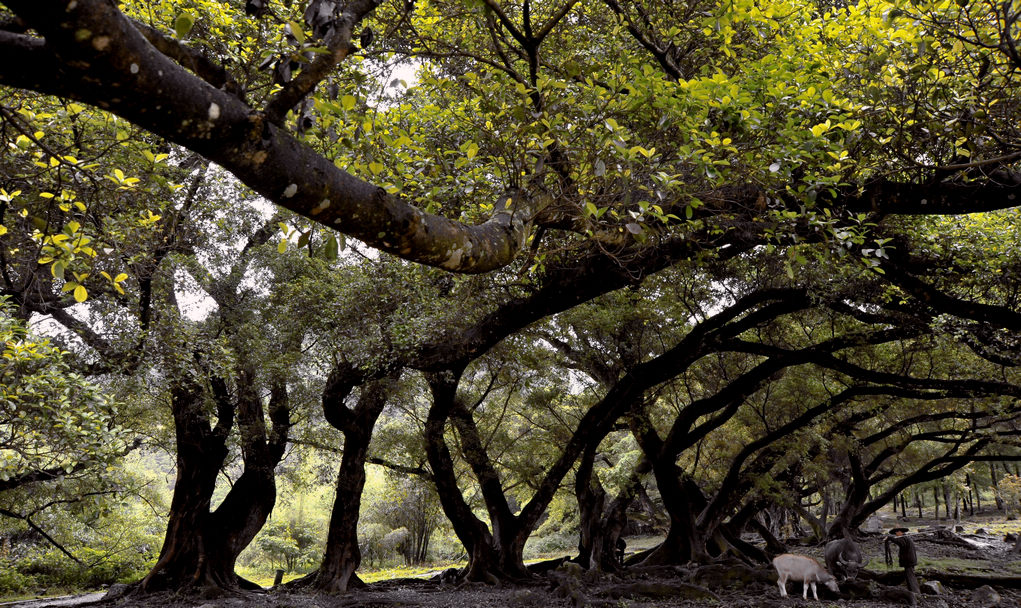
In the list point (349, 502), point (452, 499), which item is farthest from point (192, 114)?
point (452, 499)

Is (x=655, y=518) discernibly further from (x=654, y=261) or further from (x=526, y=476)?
(x=654, y=261)

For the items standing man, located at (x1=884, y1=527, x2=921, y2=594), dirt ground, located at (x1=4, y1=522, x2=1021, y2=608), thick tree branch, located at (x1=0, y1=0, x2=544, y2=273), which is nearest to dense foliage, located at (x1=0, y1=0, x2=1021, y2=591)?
thick tree branch, located at (x1=0, y1=0, x2=544, y2=273)

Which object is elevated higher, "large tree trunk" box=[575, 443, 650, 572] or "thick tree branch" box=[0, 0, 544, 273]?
"thick tree branch" box=[0, 0, 544, 273]

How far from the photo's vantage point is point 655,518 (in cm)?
1571

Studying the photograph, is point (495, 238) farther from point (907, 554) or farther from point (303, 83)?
point (907, 554)

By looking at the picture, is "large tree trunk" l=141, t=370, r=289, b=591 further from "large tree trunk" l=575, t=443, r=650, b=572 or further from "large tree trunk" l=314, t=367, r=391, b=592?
"large tree trunk" l=575, t=443, r=650, b=572

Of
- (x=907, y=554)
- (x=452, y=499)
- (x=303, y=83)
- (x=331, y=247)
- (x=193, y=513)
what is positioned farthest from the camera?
(x=452, y=499)

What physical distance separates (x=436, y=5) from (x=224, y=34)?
7.71 feet

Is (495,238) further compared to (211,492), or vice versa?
(211,492)

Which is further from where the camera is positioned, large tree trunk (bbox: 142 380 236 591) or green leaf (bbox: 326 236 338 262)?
large tree trunk (bbox: 142 380 236 591)

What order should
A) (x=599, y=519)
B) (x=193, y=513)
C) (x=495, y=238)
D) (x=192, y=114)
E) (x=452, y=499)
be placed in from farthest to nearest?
(x=599, y=519) → (x=452, y=499) → (x=193, y=513) → (x=495, y=238) → (x=192, y=114)

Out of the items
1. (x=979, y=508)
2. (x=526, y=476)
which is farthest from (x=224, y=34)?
(x=979, y=508)

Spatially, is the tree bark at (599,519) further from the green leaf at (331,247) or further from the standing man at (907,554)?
the green leaf at (331,247)

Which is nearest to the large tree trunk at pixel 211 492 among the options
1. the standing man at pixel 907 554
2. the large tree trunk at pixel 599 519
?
the large tree trunk at pixel 599 519
